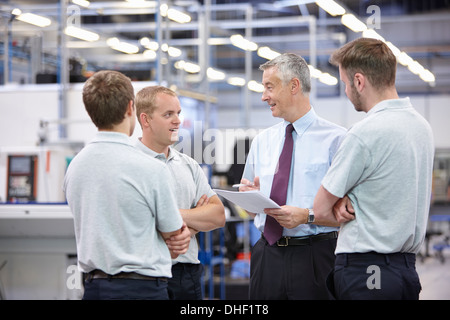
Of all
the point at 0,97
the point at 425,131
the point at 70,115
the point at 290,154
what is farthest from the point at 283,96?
the point at 0,97

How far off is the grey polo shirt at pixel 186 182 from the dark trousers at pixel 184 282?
4 cm

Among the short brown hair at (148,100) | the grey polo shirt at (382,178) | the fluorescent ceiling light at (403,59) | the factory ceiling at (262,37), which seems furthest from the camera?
the factory ceiling at (262,37)

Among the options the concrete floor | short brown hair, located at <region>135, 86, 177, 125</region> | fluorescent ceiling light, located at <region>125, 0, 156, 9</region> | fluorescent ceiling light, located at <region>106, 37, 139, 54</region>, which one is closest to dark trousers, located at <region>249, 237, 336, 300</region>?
short brown hair, located at <region>135, 86, 177, 125</region>

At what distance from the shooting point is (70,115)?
20.3 ft

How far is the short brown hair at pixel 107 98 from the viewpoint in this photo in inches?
80.1

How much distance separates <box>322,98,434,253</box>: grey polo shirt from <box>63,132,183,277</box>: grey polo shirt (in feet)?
2.00

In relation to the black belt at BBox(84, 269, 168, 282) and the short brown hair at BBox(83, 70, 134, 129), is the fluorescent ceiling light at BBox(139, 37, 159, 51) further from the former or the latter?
the black belt at BBox(84, 269, 168, 282)

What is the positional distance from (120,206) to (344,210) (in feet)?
2.55

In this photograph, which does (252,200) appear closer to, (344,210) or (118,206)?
(344,210)

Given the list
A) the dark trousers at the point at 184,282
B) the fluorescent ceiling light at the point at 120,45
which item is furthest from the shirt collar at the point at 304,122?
the fluorescent ceiling light at the point at 120,45

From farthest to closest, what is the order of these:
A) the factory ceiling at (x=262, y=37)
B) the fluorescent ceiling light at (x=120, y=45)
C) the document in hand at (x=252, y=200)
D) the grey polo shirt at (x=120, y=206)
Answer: the factory ceiling at (x=262, y=37) → the fluorescent ceiling light at (x=120, y=45) → the document in hand at (x=252, y=200) → the grey polo shirt at (x=120, y=206)

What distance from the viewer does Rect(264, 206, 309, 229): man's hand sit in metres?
2.52

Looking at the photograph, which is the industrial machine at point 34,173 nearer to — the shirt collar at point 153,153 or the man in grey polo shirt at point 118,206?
the shirt collar at point 153,153

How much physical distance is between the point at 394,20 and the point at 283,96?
47.2ft
